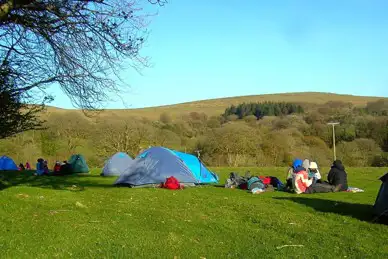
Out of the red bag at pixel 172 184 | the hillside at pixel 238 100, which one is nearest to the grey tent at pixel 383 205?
the red bag at pixel 172 184

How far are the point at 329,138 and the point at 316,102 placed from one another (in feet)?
161

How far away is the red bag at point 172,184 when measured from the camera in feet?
58.6

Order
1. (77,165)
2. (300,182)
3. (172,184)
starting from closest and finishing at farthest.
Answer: (300,182), (172,184), (77,165)

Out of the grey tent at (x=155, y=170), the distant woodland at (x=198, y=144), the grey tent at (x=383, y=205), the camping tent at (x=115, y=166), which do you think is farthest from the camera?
the distant woodland at (x=198, y=144)

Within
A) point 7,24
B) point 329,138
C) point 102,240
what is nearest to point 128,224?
point 102,240

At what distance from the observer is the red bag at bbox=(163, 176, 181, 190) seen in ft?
58.6

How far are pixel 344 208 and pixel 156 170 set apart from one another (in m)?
9.00

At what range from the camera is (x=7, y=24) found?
10156mm

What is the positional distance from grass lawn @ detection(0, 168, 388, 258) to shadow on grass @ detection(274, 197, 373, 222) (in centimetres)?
2

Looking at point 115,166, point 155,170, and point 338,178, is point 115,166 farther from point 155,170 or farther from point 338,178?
point 338,178

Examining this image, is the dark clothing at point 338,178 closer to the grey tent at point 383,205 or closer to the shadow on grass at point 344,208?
the shadow on grass at point 344,208

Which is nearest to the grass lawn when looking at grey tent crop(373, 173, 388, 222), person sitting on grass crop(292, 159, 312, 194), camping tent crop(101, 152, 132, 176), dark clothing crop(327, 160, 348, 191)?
grey tent crop(373, 173, 388, 222)

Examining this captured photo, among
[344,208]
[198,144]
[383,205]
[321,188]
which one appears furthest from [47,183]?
[198,144]

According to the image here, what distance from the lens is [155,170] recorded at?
62.1ft
